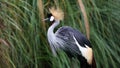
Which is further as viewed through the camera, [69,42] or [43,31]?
[43,31]

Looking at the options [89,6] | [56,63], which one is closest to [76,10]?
[89,6]

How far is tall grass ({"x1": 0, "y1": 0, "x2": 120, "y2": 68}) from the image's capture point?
3.15 m

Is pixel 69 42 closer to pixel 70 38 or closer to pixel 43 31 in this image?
pixel 70 38

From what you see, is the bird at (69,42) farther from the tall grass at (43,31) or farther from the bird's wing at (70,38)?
the tall grass at (43,31)

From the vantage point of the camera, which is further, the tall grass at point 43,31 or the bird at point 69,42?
the tall grass at point 43,31

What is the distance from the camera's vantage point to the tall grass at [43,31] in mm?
3150

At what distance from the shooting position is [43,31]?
3.33 meters

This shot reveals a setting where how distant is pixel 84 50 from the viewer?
9.58 ft

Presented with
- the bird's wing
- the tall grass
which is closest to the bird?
the bird's wing

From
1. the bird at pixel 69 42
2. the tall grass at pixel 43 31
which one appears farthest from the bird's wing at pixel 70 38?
the tall grass at pixel 43 31

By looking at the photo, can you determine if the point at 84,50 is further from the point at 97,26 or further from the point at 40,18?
the point at 97,26

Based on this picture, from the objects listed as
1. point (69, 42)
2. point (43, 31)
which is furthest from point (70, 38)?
point (43, 31)

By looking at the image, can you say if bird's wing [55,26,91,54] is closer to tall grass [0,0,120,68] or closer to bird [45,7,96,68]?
bird [45,7,96,68]

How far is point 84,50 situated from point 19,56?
1.95 feet
